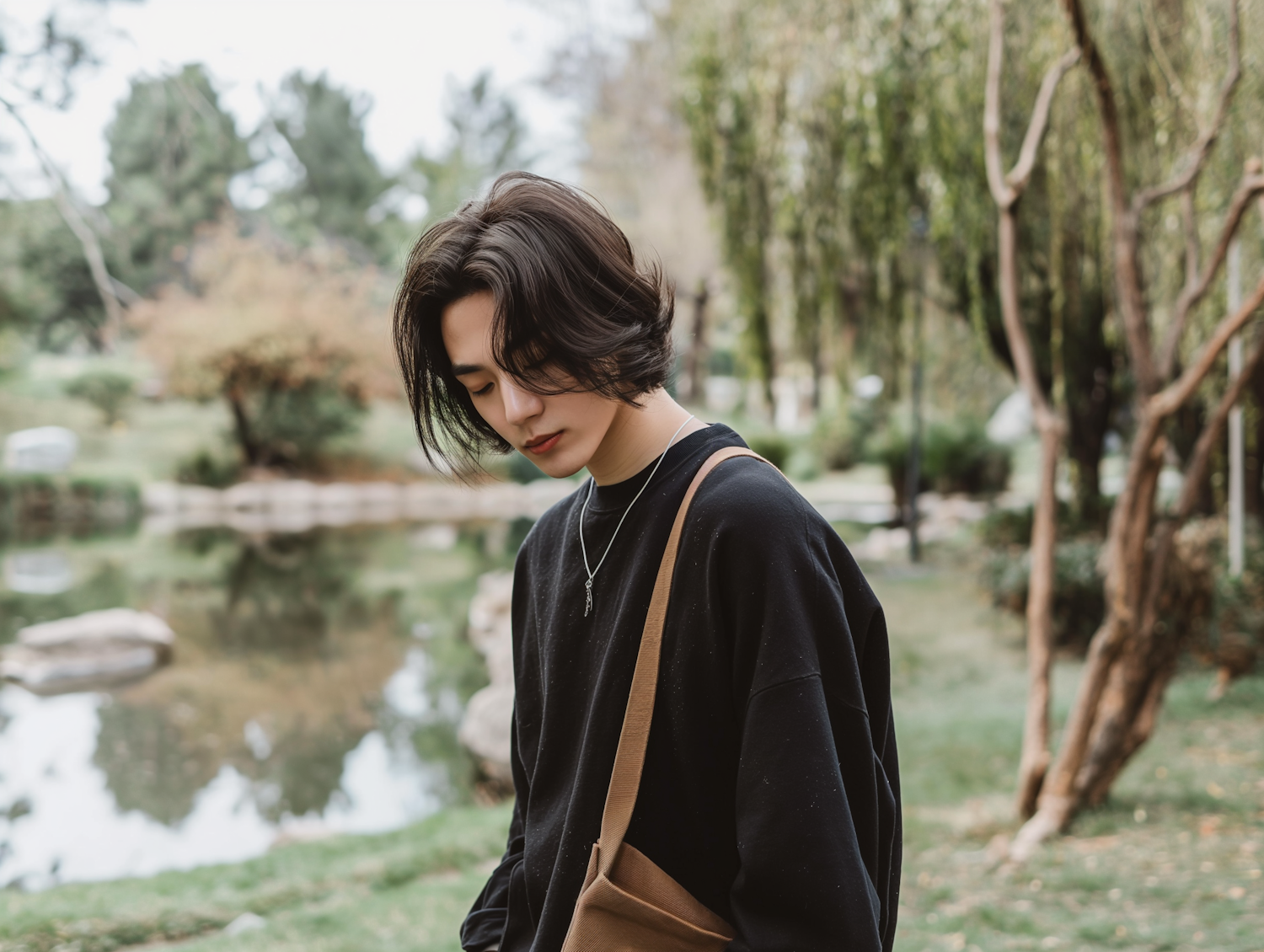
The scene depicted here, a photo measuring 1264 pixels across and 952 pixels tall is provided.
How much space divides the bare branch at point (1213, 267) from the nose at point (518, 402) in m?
3.03

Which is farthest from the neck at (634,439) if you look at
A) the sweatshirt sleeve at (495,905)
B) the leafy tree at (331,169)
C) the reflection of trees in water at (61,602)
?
the leafy tree at (331,169)

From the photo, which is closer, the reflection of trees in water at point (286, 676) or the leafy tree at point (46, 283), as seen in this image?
the reflection of trees in water at point (286, 676)

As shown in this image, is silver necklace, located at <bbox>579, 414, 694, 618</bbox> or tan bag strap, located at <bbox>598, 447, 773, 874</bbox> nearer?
tan bag strap, located at <bbox>598, 447, 773, 874</bbox>

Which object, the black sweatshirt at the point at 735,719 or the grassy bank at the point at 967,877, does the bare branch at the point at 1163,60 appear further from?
the black sweatshirt at the point at 735,719

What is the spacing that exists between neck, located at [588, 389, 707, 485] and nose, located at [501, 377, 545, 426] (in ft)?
0.31

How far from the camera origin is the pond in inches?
220

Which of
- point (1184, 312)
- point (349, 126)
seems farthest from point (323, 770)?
point (349, 126)

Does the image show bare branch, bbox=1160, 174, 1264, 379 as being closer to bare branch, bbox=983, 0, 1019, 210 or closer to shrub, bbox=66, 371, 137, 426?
bare branch, bbox=983, 0, 1019, 210

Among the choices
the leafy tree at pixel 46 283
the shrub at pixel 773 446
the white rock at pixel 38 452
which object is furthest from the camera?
the white rock at pixel 38 452

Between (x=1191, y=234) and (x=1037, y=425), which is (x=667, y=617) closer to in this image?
(x=1037, y=425)

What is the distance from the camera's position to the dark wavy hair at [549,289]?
0.98m

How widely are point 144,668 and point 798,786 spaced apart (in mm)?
8832

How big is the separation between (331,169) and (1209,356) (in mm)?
29607

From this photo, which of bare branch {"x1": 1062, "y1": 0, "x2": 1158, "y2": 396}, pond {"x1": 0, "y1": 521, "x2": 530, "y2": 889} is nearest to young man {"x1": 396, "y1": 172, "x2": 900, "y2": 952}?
bare branch {"x1": 1062, "y1": 0, "x2": 1158, "y2": 396}
